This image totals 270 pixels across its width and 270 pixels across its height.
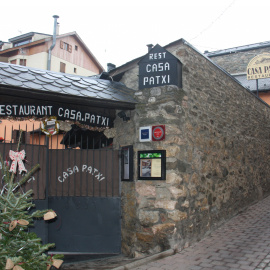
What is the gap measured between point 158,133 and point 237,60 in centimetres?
1476

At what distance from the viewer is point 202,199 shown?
5.66 meters

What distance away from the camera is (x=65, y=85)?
4.89 meters

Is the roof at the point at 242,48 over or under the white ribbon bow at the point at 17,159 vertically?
over

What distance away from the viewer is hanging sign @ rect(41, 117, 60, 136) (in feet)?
15.9

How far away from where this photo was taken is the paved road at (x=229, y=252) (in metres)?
4.26

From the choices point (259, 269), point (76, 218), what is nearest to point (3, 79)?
point (76, 218)

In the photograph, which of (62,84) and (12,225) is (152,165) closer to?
(62,84)

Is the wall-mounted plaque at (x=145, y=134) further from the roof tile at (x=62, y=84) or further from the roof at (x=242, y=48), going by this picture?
the roof at (x=242, y=48)

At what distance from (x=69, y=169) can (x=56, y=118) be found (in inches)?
40.6

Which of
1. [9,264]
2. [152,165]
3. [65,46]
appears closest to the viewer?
[9,264]

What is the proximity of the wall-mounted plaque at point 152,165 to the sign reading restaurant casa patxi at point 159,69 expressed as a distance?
1206 millimetres

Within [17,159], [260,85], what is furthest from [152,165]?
[260,85]

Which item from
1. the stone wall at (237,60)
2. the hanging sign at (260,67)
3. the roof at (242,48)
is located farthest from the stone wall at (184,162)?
the roof at (242,48)

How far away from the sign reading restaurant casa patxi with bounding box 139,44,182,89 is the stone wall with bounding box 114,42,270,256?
0.12 metres
